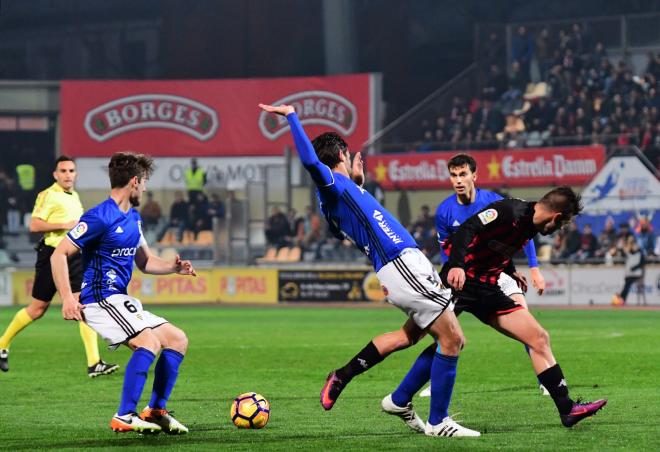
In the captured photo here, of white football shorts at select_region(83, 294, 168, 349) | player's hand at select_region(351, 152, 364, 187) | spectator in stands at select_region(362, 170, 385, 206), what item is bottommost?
white football shorts at select_region(83, 294, 168, 349)

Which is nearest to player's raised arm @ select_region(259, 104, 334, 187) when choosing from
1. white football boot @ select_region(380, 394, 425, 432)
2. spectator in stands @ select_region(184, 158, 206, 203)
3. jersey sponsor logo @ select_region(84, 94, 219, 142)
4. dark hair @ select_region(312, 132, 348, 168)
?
dark hair @ select_region(312, 132, 348, 168)

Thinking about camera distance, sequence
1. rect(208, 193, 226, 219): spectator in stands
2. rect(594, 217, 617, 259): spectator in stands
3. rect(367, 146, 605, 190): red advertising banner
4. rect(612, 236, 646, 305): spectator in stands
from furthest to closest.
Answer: rect(208, 193, 226, 219): spectator in stands
rect(367, 146, 605, 190): red advertising banner
rect(594, 217, 617, 259): spectator in stands
rect(612, 236, 646, 305): spectator in stands

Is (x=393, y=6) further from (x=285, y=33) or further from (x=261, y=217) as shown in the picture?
(x=261, y=217)

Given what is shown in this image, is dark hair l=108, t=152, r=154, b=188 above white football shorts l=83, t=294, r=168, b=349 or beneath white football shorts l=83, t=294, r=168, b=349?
above

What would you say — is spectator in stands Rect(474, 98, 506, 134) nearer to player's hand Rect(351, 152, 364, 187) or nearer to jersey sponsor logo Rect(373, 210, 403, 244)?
player's hand Rect(351, 152, 364, 187)

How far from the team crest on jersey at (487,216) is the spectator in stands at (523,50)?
30.2m

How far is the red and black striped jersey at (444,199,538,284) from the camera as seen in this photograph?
7984mm

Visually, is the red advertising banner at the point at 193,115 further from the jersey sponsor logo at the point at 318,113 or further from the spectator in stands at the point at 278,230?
the spectator in stands at the point at 278,230

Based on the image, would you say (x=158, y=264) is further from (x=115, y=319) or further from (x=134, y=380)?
(x=134, y=380)

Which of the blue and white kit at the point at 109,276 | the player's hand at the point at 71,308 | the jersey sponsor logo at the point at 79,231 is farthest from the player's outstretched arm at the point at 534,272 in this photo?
the player's hand at the point at 71,308

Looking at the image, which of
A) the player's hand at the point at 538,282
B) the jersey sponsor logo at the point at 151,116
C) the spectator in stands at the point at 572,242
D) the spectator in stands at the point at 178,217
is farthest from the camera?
the jersey sponsor logo at the point at 151,116

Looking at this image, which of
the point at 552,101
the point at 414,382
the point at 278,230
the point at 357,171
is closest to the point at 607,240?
the point at 552,101

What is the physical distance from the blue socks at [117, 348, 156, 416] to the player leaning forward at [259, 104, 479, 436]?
3.96ft

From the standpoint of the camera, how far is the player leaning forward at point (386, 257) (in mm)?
7723
